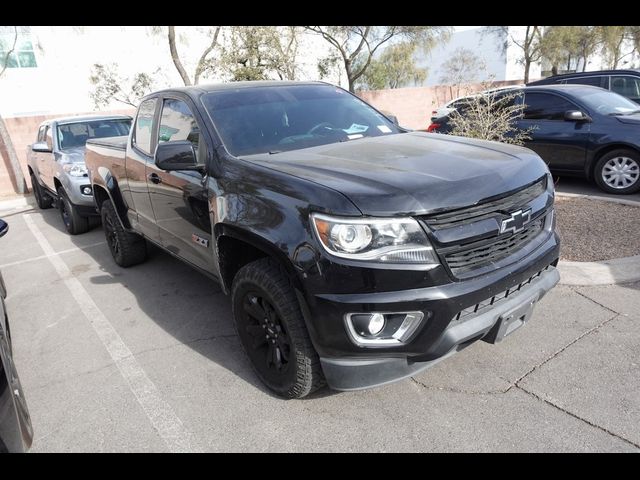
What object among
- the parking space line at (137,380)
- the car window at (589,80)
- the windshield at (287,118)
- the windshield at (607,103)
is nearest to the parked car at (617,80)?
the car window at (589,80)

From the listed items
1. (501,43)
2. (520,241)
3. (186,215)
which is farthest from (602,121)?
(501,43)

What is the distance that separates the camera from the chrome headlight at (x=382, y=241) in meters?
2.15

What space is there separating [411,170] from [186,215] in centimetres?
176

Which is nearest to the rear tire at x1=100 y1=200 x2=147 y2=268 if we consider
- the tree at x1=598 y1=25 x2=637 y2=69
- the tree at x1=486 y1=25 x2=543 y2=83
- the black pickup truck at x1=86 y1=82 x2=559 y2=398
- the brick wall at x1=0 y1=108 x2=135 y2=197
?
the black pickup truck at x1=86 y1=82 x2=559 y2=398

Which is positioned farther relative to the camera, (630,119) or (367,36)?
(367,36)

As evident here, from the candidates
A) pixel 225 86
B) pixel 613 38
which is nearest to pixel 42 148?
pixel 225 86

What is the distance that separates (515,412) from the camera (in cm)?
256

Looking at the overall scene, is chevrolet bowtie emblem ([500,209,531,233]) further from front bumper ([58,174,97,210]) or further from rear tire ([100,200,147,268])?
front bumper ([58,174,97,210])

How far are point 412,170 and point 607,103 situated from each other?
6.22 metres

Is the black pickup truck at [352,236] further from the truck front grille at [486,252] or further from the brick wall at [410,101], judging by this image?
the brick wall at [410,101]

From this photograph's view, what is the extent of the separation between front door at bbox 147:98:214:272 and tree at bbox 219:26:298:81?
37.4 ft

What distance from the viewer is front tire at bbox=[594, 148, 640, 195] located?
6461 mm

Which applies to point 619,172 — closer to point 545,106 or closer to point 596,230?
point 545,106

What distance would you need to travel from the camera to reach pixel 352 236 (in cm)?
217
